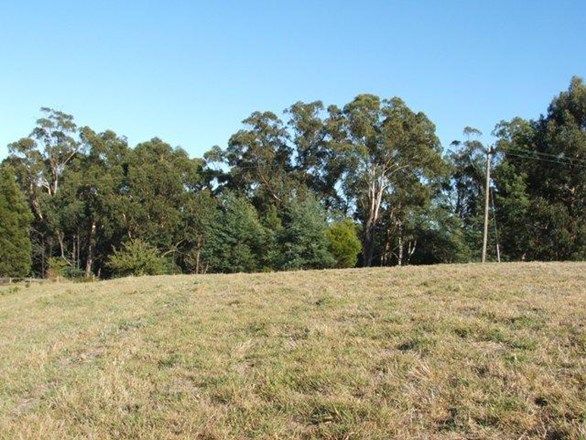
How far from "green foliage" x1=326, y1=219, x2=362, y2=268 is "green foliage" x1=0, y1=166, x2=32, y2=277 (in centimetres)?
2962

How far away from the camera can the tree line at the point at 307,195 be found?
150 ft

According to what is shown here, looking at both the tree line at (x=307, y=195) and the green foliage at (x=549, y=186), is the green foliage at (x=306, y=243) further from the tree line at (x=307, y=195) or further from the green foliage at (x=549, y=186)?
the green foliage at (x=549, y=186)

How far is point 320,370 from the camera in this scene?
21.5ft

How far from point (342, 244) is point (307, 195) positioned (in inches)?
285

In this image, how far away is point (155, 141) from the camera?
58.2 meters

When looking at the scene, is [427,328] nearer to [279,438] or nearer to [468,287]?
[279,438]

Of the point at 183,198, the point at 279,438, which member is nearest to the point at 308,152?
the point at 183,198

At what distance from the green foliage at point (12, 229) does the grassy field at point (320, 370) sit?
4350 cm

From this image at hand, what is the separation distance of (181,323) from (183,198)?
45.1 meters

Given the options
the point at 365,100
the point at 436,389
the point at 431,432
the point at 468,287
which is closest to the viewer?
the point at 431,432

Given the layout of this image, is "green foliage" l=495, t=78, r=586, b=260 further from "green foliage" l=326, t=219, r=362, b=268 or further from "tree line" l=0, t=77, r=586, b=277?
"green foliage" l=326, t=219, r=362, b=268

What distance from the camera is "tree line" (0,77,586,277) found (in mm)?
45625

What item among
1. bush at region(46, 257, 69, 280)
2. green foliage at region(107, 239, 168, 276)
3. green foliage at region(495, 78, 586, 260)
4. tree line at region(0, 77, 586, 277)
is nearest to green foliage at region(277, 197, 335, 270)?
tree line at region(0, 77, 586, 277)

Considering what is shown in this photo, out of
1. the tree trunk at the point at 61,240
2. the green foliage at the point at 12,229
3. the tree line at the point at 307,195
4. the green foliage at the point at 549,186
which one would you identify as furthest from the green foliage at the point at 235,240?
the green foliage at the point at 549,186
